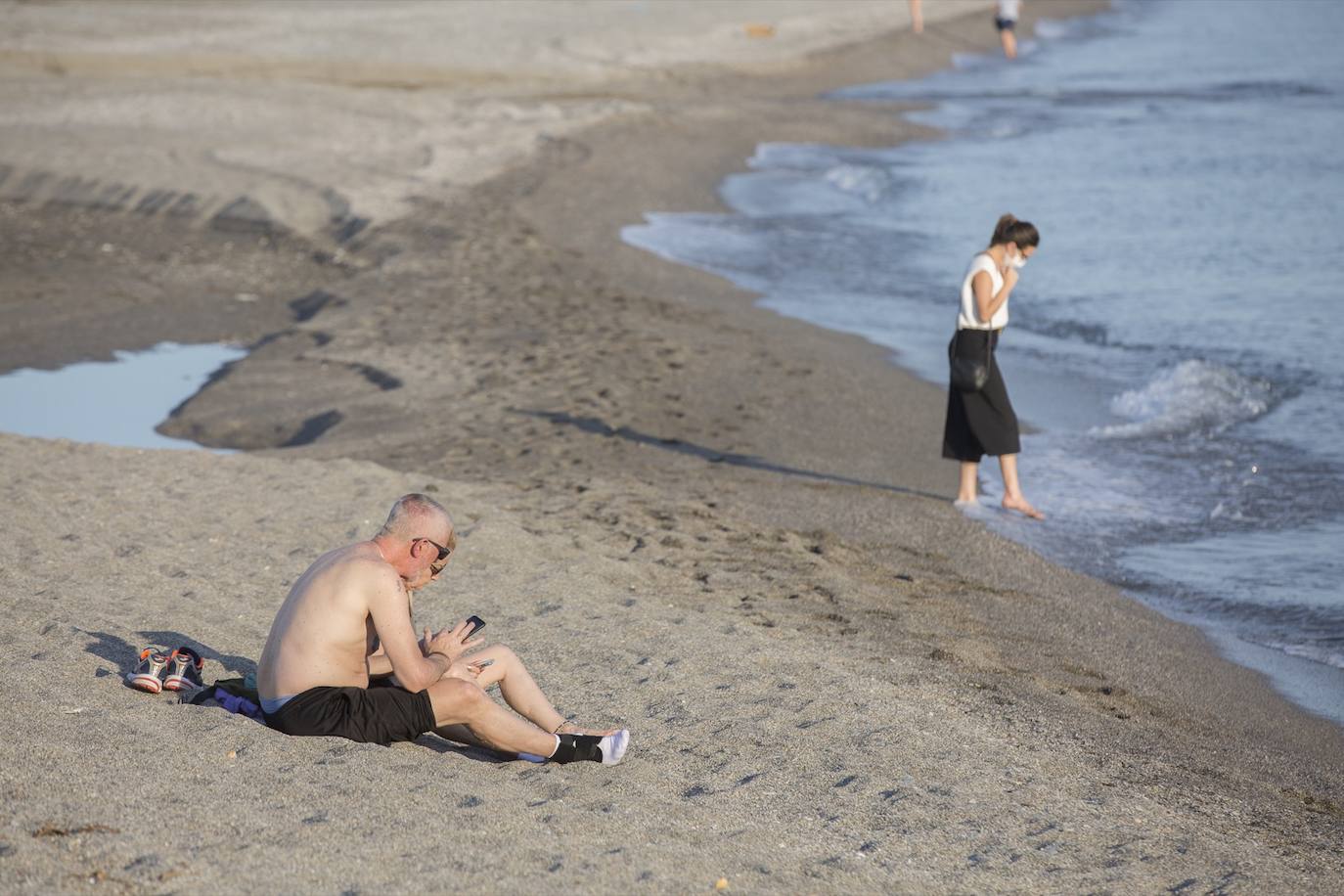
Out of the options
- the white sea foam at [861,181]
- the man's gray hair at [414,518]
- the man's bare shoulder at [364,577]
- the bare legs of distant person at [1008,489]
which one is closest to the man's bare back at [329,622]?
the man's bare shoulder at [364,577]

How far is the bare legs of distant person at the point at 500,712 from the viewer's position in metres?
4.98

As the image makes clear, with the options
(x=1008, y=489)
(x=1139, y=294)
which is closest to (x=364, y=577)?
(x=1008, y=489)

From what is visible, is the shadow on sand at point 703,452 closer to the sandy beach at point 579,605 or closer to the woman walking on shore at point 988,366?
the sandy beach at point 579,605

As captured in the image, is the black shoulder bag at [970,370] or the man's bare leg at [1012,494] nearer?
the black shoulder bag at [970,370]

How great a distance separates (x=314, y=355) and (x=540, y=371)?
2.05 metres

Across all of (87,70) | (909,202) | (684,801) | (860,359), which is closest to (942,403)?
(860,359)

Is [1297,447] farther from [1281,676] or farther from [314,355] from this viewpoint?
[314,355]

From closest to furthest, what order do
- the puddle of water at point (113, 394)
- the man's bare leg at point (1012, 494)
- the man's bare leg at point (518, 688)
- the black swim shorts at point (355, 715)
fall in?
1. the black swim shorts at point (355, 715)
2. the man's bare leg at point (518, 688)
3. the man's bare leg at point (1012, 494)
4. the puddle of water at point (113, 394)

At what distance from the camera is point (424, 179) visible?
1934 cm

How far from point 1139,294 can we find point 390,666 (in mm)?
12205

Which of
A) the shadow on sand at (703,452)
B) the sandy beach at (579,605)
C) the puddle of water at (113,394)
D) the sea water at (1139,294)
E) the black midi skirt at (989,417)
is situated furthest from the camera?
the puddle of water at (113,394)

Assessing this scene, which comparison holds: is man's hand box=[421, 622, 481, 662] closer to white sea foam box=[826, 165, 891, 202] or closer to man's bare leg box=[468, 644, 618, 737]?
man's bare leg box=[468, 644, 618, 737]

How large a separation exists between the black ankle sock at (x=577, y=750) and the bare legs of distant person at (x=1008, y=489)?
4.21 meters

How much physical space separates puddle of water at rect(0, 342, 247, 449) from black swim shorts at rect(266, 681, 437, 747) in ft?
18.6
